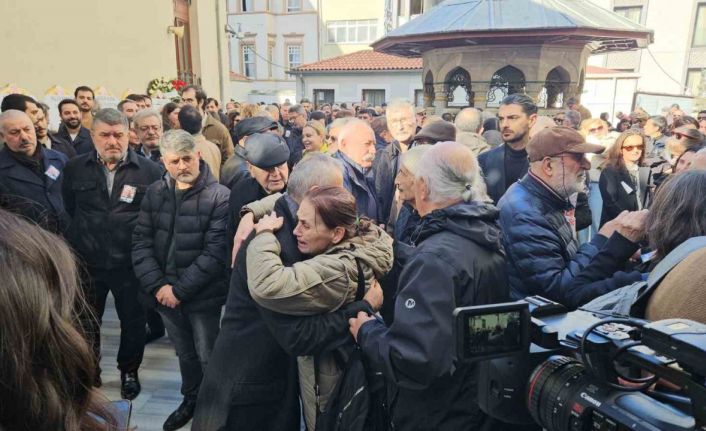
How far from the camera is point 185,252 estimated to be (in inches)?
126

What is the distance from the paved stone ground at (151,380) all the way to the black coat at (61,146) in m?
1.86

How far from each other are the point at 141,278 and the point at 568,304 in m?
Answer: 2.59

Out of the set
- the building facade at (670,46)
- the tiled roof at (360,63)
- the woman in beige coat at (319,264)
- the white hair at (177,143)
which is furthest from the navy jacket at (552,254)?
the building facade at (670,46)

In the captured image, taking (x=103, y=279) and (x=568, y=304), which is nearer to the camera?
(x=568, y=304)

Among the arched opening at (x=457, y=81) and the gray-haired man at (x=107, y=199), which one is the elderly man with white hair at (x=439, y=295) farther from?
the arched opening at (x=457, y=81)

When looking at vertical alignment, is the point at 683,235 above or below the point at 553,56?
below

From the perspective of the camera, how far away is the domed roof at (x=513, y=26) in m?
8.09

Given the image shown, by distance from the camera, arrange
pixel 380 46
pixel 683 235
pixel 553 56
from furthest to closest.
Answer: pixel 380 46 → pixel 553 56 → pixel 683 235

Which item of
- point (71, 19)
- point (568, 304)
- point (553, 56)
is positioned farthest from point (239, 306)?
point (71, 19)

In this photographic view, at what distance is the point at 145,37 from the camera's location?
37.7 ft

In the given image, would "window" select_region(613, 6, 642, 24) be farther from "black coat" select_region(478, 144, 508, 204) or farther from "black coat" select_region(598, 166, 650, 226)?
"black coat" select_region(478, 144, 508, 204)

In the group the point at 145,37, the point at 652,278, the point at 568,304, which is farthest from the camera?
the point at 145,37

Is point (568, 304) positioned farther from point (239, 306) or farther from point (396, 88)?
point (396, 88)

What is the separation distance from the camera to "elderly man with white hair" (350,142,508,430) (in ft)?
5.68
